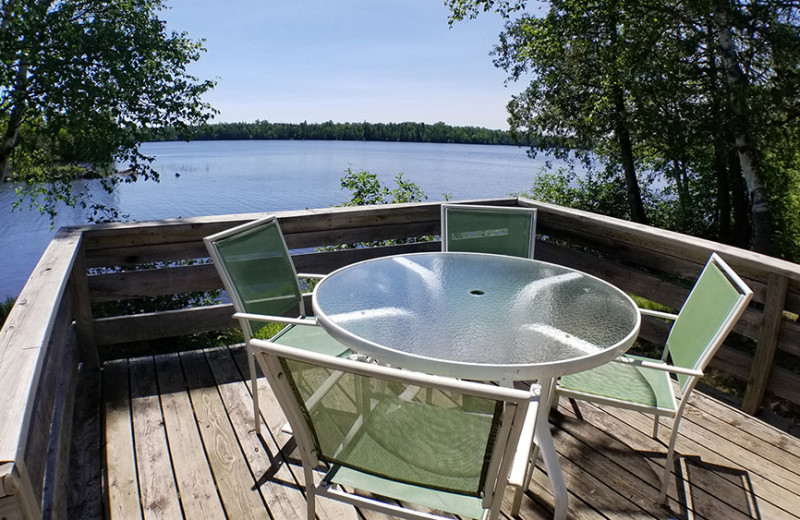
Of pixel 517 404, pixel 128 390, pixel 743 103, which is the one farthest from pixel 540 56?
pixel 517 404

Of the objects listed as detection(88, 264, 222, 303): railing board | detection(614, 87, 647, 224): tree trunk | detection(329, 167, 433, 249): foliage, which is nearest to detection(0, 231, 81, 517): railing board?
detection(88, 264, 222, 303): railing board

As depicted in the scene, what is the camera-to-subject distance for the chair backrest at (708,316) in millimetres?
1559

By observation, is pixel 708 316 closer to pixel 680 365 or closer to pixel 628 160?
pixel 680 365

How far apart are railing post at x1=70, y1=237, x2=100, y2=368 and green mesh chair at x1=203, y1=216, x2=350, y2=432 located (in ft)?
3.07

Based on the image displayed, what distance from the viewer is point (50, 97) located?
18.8 ft

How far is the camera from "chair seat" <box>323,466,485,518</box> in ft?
4.00

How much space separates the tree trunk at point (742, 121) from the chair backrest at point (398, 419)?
8.29m

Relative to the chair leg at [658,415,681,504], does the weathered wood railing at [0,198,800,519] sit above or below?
above

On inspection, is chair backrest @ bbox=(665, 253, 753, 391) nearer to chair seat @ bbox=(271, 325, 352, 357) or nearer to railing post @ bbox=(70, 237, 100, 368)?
chair seat @ bbox=(271, 325, 352, 357)

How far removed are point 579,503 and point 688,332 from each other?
0.74 m

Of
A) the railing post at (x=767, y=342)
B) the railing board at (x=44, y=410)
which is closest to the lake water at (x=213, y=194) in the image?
the railing board at (x=44, y=410)

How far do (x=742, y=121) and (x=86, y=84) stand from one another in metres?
8.91

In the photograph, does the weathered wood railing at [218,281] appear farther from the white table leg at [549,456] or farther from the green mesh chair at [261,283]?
the white table leg at [549,456]

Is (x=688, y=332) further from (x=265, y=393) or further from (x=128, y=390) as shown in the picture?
(x=128, y=390)
